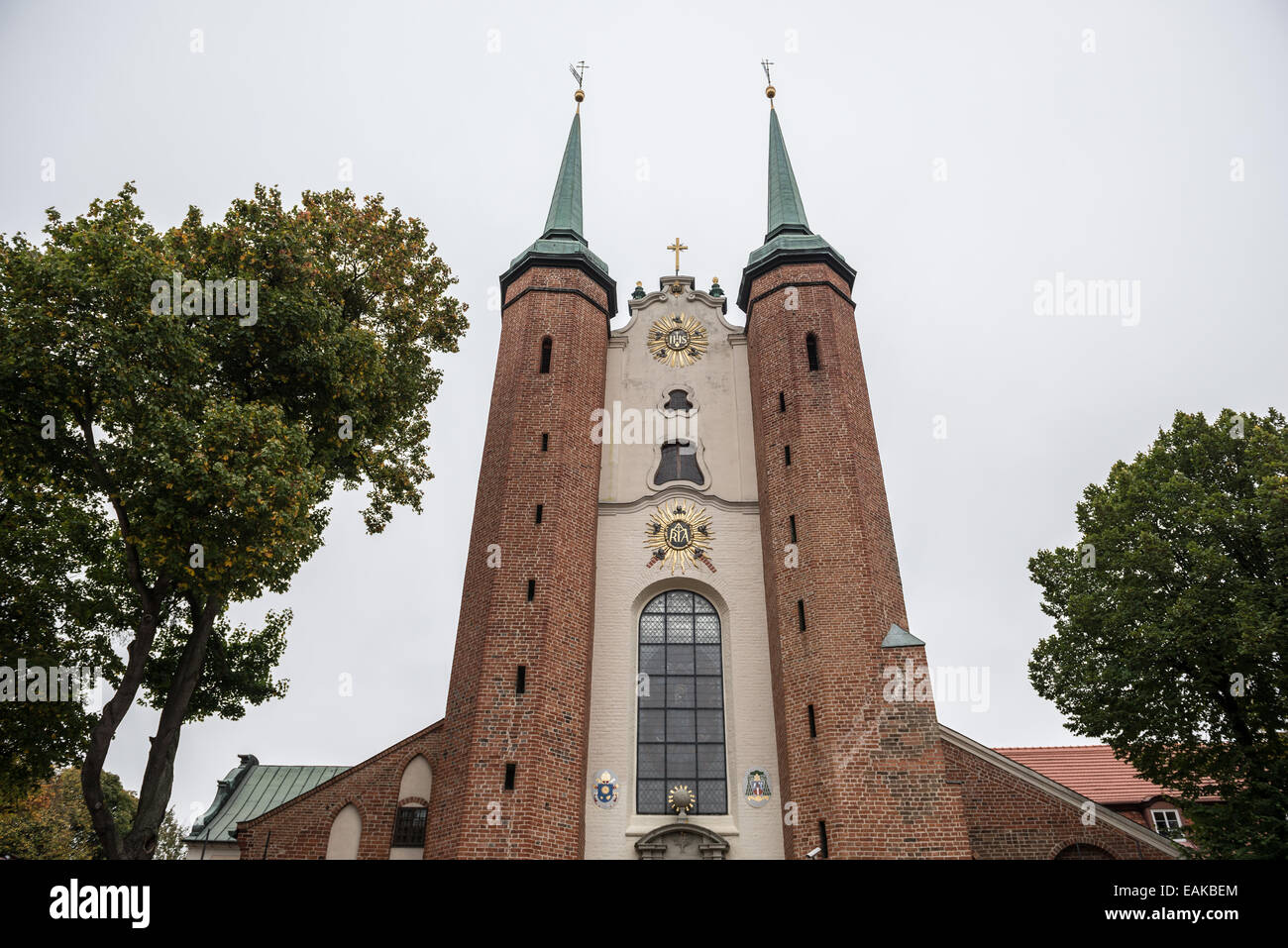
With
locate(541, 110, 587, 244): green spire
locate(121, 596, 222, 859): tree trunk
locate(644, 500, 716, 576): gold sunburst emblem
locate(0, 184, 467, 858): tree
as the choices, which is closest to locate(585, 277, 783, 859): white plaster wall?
locate(644, 500, 716, 576): gold sunburst emblem

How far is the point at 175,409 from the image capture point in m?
12.2

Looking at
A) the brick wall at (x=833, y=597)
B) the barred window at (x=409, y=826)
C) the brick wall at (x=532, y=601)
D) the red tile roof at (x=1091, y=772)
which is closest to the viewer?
the brick wall at (x=833, y=597)

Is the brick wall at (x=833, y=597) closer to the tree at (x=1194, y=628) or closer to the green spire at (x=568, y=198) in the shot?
the tree at (x=1194, y=628)

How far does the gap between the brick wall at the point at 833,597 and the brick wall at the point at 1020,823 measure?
1.26m

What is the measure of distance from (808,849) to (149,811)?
10.4 m

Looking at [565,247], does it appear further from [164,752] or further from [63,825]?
[63,825]

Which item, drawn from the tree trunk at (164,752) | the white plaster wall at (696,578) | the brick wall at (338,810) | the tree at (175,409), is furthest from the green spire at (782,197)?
the tree trunk at (164,752)

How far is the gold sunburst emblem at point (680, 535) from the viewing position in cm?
1880

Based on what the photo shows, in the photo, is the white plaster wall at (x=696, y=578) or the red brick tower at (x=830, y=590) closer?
the red brick tower at (x=830, y=590)

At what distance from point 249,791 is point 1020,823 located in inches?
1076

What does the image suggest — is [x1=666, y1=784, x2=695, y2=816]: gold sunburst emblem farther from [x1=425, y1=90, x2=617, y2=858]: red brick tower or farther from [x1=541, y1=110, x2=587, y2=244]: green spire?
[x1=541, y1=110, x2=587, y2=244]: green spire

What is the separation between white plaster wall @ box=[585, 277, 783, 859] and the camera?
15883mm
